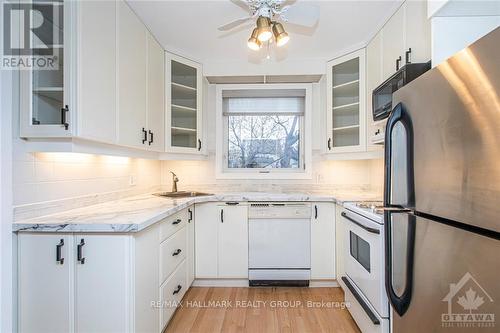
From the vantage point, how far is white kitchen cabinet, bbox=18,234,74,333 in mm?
1277

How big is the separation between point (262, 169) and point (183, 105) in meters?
1.19

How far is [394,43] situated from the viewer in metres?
1.91

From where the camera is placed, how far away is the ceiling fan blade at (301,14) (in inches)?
63.5

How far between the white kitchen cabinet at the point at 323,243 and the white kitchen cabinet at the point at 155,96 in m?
1.67

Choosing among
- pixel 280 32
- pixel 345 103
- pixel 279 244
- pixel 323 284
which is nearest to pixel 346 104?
pixel 345 103

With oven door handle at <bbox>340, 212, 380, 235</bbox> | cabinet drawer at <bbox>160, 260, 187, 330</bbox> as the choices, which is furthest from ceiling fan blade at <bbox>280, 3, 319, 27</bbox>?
cabinet drawer at <bbox>160, 260, 187, 330</bbox>

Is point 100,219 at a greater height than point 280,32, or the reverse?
point 280,32

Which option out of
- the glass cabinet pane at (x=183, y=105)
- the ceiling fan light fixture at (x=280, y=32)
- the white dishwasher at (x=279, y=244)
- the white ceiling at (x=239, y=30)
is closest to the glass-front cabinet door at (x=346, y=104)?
the white ceiling at (x=239, y=30)

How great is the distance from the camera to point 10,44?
133 centimetres

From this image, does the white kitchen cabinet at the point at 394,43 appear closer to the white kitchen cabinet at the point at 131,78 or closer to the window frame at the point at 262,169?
the window frame at the point at 262,169

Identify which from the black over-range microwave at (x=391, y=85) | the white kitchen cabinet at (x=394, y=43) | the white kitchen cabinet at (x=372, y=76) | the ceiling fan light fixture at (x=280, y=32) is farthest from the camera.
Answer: the white kitchen cabinet at (x=372, y=76)

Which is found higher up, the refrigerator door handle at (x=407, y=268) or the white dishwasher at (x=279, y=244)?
the refrigerator door handle at (x=407, y=268)

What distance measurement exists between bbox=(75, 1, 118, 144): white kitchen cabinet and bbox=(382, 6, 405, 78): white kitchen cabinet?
2003 millimetres

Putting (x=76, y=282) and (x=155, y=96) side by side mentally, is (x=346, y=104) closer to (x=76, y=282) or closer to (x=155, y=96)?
(x=155, y=96)
